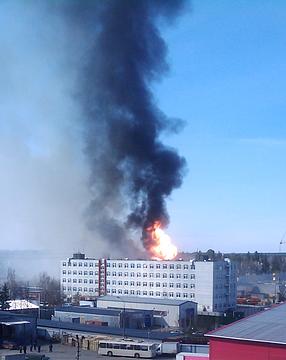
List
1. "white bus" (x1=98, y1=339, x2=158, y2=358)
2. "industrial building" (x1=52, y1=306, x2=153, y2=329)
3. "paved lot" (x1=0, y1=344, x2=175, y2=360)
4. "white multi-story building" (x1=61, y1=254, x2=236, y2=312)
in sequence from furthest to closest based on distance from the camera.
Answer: "white multi-story building" (x1=61, y1=254, x2=236, y2=312)
"industrial building" (x1=52, y1=306, x2=153, y2=329)
"white bus" (x1=98, y1=339, x2=158, y2=358)
"paved lot" (x1=0, y1=344, x2=175, y2=360)

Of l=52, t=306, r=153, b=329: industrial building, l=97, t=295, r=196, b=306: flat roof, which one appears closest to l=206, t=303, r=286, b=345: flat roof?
l=52, t=306, r=153, b=329: industrial building

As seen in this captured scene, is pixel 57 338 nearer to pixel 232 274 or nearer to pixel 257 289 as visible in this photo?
pixel 232 274

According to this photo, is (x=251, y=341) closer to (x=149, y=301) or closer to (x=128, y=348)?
(x=128, y=348)

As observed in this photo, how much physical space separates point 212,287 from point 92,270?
925cm

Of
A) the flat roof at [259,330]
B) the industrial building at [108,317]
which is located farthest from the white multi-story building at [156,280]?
the flat roof at [259,330]

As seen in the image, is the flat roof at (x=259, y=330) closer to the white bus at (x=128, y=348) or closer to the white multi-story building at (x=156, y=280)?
the white bus at (x=128, y=348)

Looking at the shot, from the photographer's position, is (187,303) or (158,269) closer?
(187,303)

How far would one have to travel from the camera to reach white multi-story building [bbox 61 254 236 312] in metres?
28.8

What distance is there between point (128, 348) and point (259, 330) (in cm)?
774

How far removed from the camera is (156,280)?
31.8 meters

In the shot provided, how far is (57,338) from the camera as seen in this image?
19.7 m

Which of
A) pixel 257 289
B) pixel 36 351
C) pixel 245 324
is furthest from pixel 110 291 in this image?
pixel 245 324

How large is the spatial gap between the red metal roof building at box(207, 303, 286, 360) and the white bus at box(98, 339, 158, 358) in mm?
6631

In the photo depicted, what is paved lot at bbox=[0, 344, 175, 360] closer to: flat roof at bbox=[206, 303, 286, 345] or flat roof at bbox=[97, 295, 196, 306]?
flat roof at bbox=[206, 303, 286, 345]
